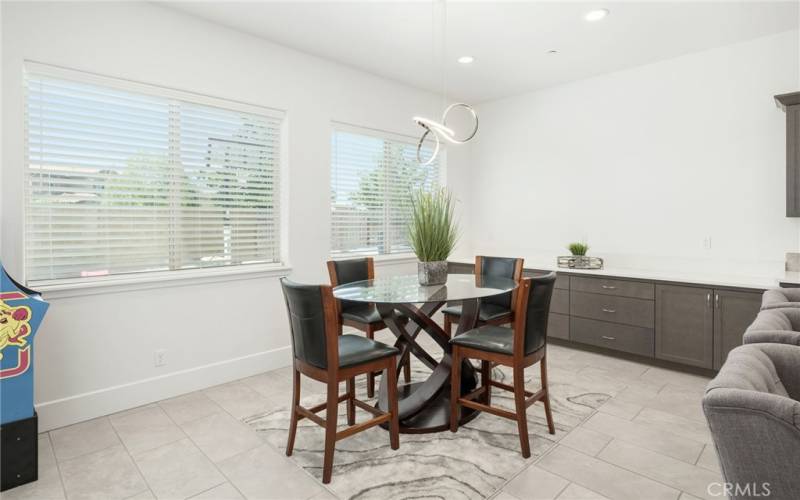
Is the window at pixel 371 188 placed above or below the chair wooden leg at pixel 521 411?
above

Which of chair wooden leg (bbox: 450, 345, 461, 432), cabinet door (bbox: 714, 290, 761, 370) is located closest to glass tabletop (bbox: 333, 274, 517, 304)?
chair wooden leg (bbox: 450, 345, 461, 432)

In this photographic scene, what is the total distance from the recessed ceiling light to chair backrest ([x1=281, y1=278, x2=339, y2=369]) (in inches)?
113

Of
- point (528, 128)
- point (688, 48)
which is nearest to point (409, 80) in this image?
point (528, 128)

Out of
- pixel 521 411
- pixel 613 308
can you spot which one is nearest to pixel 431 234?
pixel 521 411

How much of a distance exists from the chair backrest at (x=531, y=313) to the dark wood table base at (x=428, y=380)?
408 millimetres

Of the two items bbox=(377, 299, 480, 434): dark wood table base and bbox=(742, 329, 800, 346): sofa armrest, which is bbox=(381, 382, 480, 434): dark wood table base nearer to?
bbox=(377, 299, 480, 434): dark wood table base

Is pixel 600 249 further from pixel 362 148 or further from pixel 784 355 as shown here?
pixel 784 355

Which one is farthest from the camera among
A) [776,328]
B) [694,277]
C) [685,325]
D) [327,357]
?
[694,277]

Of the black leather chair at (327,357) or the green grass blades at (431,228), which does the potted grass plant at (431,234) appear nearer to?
the green grass blades at (431,228)

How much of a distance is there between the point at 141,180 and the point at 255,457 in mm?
2098

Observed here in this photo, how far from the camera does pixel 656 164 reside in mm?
4305

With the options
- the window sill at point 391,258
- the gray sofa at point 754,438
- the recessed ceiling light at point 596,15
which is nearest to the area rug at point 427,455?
the gray sofa at point 754,438

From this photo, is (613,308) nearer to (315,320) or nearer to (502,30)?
(502,30)

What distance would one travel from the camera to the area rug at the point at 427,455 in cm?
210
